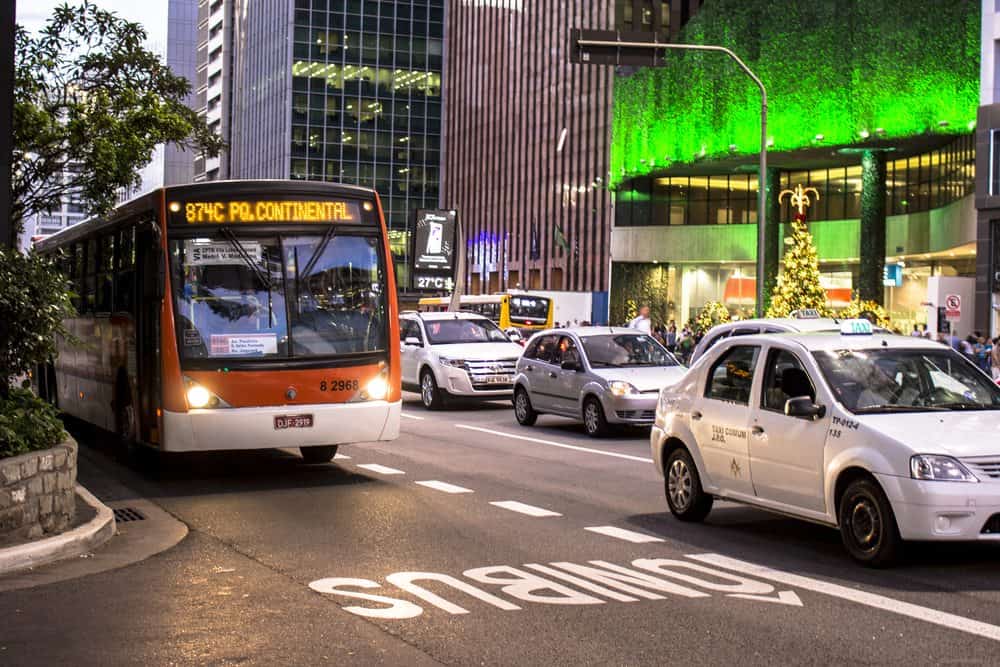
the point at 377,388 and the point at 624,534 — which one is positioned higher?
the point at 377,388

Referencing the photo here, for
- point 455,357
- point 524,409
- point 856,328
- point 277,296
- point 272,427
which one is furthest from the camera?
point 455,357

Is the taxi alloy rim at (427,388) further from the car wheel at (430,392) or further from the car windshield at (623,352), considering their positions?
the car windshield at (623,352)

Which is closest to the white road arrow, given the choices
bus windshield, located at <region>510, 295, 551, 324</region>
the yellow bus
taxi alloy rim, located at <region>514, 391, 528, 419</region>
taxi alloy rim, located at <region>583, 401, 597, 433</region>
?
taxi alloy rim, located at <region>583, 401, 597, 433</region>

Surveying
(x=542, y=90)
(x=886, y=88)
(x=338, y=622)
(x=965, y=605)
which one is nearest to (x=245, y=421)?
(x=338, y=622)

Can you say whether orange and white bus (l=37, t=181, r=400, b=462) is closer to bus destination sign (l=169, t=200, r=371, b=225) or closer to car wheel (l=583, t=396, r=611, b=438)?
bus destination sign (l=169, t=200, r=371, b=225)

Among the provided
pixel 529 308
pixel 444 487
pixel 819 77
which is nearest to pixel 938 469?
pixel 444 487

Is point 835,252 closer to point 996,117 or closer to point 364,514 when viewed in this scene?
point 996,117

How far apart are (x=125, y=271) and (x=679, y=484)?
26.2ft

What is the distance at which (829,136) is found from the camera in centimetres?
5231

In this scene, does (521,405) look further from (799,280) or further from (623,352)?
(799,280)

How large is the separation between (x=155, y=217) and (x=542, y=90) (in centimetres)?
9246

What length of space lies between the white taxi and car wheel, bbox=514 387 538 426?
11.7 metres

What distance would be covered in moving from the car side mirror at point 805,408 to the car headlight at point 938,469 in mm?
1031

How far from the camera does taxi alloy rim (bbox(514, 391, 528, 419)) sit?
78.1ft
